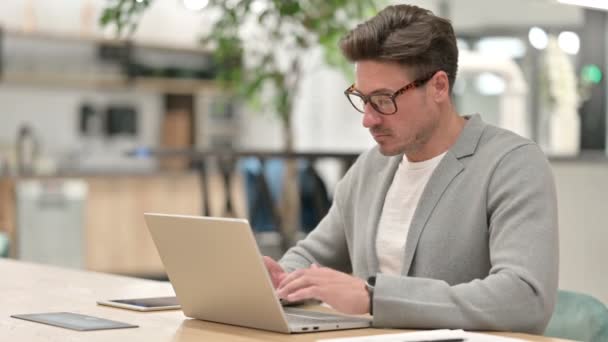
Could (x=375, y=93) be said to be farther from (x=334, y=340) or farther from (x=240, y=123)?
(x=240, y=123)

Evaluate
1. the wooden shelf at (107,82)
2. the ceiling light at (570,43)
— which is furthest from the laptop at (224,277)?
the wooden shelf at (107,82)

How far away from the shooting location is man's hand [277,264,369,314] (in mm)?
1843

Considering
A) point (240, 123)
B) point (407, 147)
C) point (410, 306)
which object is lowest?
point (240, 123)

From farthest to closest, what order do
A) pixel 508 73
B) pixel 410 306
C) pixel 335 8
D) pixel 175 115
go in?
pixel 175 115 < pixel 335 8 < pixel 508 73 < pixel 410 306

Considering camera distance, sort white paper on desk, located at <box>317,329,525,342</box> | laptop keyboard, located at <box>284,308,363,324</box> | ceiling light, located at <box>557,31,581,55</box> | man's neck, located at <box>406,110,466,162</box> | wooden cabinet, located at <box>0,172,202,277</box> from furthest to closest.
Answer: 1. wooden cabinet, located at <box>0,172,202,277</box>
2. ceiling light, located at <box>557,31,581,55</box>
3. man's neck, located at <box>406,110,466,162</box>
4. laptop keyboard, located at <box>284,308,363,324</box>
5. white paper on desk, located at <box>317,329,525,342</box>

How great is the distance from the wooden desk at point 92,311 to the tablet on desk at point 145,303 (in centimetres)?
2

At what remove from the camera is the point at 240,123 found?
11.0 m

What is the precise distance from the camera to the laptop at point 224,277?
179 cm

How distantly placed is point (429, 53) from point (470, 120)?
0.20m

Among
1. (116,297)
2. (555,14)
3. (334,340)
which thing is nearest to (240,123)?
(555,14)

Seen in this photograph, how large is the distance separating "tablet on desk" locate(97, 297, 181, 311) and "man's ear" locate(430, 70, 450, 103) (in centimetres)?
69

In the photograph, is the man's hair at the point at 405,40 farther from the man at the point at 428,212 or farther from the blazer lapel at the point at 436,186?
the blazer lapel at the point at 436,186

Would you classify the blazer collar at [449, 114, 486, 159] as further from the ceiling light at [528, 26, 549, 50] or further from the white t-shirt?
the ceiling light at [528, 26, 549, 50]

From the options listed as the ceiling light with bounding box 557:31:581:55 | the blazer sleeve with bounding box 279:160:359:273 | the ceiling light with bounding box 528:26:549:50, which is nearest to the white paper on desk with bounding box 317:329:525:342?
the blazer sleeve with bounding box 279:160:359:273
